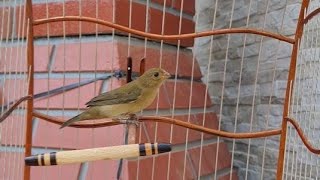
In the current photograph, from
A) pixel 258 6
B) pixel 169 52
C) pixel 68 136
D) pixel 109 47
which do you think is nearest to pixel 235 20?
pixel 258 6

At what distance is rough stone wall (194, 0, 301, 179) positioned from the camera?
3.54 ft

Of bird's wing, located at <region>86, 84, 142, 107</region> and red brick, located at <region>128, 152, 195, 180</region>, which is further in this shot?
red brick, located at <region>128, 152, 195, 180</region>

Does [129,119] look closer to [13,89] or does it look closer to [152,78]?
[152,78]

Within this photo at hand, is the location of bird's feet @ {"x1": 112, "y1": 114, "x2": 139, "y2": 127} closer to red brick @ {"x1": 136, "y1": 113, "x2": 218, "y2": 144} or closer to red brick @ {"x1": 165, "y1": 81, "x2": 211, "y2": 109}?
red brick @ {"x1": 136, "y1": 113, "x2": 218, "y2": 144}

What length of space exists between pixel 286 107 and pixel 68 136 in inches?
16.5

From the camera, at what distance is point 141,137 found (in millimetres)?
847

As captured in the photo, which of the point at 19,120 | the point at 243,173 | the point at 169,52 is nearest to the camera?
the point at 19,120

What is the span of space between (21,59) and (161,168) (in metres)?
0.32

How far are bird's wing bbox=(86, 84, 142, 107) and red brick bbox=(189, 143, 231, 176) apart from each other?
0.37 meters

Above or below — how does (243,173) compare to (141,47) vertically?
below

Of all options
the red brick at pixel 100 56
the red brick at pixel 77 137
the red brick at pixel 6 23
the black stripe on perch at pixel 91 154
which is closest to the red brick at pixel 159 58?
the red brick at pixel 100 56

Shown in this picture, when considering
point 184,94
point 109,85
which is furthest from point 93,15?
point 184,94

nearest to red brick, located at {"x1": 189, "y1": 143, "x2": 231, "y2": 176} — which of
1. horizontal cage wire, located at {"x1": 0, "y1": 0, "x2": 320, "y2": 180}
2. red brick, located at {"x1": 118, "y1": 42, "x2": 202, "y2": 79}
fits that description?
horizontal cage wire, located at {"x1": 0, "y1": 0, "x2": 320, "y2": 180}

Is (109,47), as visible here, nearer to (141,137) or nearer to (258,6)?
(141,137)
